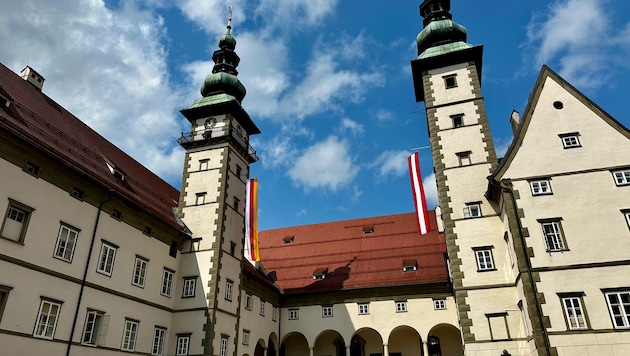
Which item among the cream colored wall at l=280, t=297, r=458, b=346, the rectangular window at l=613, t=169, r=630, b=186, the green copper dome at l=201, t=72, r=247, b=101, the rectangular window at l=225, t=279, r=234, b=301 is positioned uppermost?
the green copper dome at l=201, t=72, r=247, b=101

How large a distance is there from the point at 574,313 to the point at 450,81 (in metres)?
15.6

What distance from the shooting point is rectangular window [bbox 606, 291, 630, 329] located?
55.6 ft

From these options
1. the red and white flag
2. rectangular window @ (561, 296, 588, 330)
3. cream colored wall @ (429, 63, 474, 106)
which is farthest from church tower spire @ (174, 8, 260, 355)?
rectangular window @ (561, 296, 588, 330)

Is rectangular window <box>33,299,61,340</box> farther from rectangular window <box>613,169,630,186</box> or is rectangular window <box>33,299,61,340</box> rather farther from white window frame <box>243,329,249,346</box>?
rectangular window <box>613,169,630,186</box>

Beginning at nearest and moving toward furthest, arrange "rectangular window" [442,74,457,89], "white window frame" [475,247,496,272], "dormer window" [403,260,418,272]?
"white window frame" [475,247,496,272], "rectangular window" [442,74,457,89], "dormer window" [403,260,418,272]

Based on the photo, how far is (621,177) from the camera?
1959 centimetres

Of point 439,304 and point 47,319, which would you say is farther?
point 439,304

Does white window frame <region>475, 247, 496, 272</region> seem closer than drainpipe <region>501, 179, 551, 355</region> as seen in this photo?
Result: No

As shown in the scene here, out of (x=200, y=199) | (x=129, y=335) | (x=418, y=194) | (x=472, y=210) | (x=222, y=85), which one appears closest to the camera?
(x=129, y=335)

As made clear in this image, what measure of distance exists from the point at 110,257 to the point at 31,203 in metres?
4.87

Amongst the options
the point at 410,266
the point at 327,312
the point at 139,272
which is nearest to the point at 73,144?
the point at 139,272

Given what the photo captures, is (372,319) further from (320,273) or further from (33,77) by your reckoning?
(33,77)

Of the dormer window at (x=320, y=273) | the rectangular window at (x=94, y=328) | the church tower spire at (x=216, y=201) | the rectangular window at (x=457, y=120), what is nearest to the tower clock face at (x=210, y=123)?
the church tower spire at (x=216, y=201)

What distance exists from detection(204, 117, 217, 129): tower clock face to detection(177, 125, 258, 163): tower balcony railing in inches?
10.6
